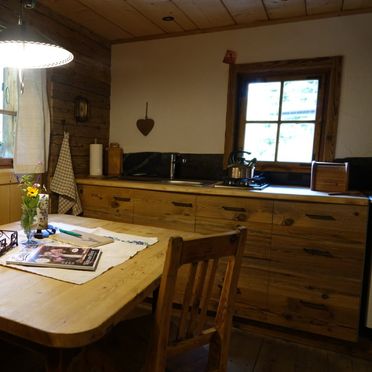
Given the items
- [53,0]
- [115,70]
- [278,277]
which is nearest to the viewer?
[278,277]

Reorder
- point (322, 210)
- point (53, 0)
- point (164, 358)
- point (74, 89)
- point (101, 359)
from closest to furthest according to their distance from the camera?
1. point (164, 358)
2. point (101, 359)
3. point (322, 210)
4. point (53, 0)
5. point (74, 89)

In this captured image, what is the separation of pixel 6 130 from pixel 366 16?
2.68 meters

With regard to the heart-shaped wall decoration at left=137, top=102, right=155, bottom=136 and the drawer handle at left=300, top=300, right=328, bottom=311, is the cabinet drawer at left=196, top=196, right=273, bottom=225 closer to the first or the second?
the drawer handle at left=300, top=300, right=328, bottom=311

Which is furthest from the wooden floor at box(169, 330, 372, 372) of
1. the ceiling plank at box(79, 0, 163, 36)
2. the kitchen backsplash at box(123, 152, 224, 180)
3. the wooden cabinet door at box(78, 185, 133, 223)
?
the ceiling plank at box(79, 0, 163, 36)

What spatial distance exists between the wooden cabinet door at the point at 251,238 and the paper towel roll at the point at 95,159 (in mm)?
1175

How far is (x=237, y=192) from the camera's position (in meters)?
2.09

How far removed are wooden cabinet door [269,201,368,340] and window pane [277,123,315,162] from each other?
682 millimetres

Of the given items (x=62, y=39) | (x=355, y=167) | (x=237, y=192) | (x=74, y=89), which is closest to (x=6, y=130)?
(x=74, y=89)

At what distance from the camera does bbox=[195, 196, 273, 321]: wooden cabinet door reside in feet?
6.78

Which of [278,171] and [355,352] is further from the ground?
[278,171]

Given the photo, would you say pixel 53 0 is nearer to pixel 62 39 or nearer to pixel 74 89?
pixel 62 39

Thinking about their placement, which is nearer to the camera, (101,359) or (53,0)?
(101,359)

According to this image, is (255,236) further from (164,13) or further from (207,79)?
(164,13)

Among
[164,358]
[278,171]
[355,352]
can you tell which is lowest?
[355,352]
